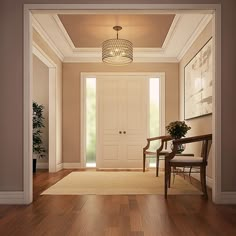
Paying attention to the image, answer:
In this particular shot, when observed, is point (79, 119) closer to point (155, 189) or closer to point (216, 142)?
point (155, 189)

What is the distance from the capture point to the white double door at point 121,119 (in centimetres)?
779

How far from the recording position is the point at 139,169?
757 cm

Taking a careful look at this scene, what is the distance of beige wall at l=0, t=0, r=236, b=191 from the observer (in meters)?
3.79

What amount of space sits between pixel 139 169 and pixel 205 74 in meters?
3.15

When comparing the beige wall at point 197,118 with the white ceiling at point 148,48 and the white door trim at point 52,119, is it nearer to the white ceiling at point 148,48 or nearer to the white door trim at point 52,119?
the white ceiling at point 148,48

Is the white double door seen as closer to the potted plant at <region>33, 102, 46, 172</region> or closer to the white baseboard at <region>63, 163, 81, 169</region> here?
the white baseboard at <region>63, 163, 81, 169</region>

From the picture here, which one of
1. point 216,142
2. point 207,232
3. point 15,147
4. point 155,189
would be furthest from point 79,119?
point 207,232

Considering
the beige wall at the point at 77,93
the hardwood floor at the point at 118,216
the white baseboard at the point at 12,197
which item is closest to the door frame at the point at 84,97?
the beige wall at the point at 77,93

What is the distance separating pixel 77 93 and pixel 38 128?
124 cm

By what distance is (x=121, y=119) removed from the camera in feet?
25.7

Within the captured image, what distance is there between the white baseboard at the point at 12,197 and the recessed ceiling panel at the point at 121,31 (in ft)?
9.65

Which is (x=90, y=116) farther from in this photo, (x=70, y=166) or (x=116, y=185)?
(x=116, y=185)

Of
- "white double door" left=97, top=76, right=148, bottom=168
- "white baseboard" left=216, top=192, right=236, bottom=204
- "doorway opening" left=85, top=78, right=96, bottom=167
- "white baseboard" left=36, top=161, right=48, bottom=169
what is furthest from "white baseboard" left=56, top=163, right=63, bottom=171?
"white baseboard" left=216, top=192, right=236, bottom=204

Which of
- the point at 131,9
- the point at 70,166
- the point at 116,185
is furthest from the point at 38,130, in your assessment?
the point at 131,9
